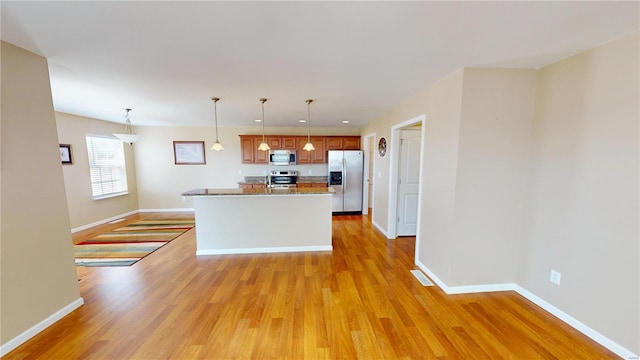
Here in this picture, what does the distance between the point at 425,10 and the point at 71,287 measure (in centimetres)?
374

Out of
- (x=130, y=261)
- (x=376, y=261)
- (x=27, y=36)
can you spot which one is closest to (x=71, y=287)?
(x=130, y=261)

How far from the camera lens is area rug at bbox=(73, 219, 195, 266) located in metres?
3.28

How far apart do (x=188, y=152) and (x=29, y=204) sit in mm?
4417

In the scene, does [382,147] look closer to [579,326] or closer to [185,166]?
[579,326]

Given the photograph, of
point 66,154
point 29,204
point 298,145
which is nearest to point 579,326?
point 29,204

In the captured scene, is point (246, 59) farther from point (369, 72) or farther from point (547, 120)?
point (547, 120)

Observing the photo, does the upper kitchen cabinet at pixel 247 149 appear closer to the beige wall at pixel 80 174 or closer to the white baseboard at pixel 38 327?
the beige wall at pixel 80 174

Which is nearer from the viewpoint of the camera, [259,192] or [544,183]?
[544,183]

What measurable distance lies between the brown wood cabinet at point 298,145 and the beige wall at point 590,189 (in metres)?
4.05

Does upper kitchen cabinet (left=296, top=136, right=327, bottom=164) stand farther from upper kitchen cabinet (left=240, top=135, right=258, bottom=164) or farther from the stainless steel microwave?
upper kitchen cabinet (left=240, top=135, right=258, bottom=164)

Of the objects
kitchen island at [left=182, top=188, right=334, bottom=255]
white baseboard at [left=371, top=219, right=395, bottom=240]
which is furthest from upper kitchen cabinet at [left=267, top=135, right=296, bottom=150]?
white baseboard at [left=371, top=219, right=395, bottom=240]

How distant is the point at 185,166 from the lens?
238 inches

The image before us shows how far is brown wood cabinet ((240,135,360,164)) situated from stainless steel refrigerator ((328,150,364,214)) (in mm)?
408

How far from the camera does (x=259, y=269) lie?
3.03 meters
